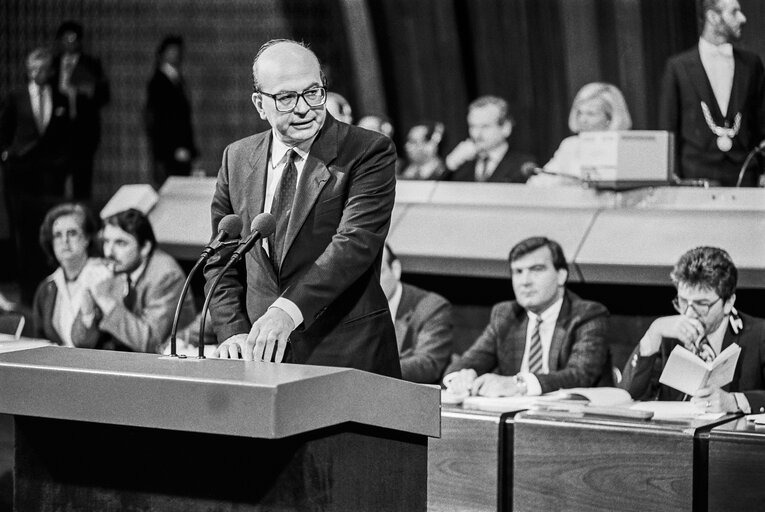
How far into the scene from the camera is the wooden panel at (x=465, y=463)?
128 inches

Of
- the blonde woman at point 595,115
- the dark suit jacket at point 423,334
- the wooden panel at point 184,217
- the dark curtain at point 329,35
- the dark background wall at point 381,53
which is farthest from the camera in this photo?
the dark curtain at point 329,35

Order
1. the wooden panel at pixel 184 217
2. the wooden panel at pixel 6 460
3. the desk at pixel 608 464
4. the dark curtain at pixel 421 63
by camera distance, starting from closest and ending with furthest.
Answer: the wooden panel at pixel 6 460 < the desk at pixel 608 464 < the wooden panel at pixel 184 217 < the dark curtain at pixel 421 63

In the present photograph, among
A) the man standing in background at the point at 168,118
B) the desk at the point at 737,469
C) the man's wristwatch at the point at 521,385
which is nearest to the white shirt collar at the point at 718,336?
the man's wristwatch at the point at 521,385

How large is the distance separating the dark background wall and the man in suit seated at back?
10.0 feet

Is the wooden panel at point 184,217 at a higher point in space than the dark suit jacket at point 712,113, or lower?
lower

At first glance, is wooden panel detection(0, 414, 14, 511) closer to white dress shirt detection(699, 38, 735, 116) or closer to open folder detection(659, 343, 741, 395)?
open folder detection(659, 343, 741, 395)

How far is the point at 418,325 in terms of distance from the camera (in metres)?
4.54

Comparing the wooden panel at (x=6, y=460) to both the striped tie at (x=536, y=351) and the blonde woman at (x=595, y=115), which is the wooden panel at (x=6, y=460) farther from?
the blonde woman at (x=595, y=115)

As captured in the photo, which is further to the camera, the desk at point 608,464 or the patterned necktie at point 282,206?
the desk at point 608,464

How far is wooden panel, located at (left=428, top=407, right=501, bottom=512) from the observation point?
3.25 m

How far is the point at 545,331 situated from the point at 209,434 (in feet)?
7.63

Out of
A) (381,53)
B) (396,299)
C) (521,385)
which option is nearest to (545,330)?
(521,385)

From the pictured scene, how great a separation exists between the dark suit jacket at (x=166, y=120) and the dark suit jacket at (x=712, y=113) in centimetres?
309

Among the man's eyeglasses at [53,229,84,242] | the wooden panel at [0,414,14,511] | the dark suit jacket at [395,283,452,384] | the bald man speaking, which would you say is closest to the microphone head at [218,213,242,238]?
the bald man speaking
